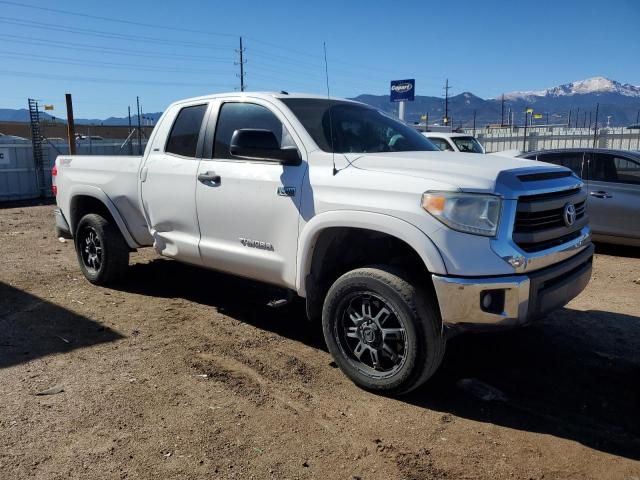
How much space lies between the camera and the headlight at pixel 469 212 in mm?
3289

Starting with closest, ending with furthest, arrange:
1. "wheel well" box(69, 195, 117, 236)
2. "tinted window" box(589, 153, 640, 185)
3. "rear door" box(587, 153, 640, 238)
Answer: "wheel well" box(69, 195, 117, 236) → "rear door" box(587, 153, 640, 238) → "tinted window" box(589, 153, 640, 185)

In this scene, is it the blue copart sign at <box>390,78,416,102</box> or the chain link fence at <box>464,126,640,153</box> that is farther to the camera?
the chain link fence at <box>464,126,640,153</box>

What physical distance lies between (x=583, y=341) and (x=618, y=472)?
2019 millimetres

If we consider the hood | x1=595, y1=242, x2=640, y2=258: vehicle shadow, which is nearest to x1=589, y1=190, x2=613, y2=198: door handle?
x1=595, y1=242, x2=640, y2=258: vehicle shadow

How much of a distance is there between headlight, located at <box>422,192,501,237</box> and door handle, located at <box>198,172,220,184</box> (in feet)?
6.77

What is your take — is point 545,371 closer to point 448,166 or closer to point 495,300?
point 495,300

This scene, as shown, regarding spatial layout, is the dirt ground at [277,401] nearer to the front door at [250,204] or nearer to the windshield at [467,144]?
the front door at [250,204]

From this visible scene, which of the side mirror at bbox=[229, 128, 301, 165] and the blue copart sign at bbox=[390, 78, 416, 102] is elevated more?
the blue copart sign at bbox=[390, 78, 416, 102]

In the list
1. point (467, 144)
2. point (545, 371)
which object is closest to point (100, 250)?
point (545, 371)

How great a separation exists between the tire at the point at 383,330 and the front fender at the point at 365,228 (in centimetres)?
26

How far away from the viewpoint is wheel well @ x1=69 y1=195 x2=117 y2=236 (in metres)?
6.45

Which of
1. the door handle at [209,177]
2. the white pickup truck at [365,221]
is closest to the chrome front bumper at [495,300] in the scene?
the white pickup truck at [365,221]

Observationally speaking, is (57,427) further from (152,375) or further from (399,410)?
(399,410)

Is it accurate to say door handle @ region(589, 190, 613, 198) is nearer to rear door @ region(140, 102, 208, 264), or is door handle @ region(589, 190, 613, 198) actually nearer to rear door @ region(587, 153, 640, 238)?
rear door @ region(587, 153, 640, 238)
